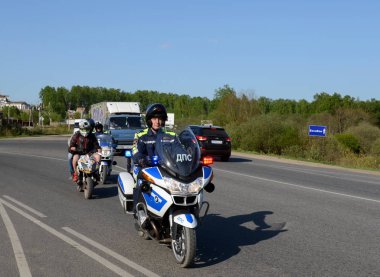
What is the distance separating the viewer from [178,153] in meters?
6.06

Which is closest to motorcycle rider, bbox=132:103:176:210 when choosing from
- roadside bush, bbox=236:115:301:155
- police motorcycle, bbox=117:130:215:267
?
police motorcycle, bbox=117:130:215:267

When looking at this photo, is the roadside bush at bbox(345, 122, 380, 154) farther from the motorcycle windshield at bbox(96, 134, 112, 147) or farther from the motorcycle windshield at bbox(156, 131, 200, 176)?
the motorcycle windshield at bbox(156, 131, 200, 176)

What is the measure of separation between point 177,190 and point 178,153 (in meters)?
0.43

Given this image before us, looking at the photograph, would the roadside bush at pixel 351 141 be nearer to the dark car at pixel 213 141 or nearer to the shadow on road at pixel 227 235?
the dark car at pixel 213 141

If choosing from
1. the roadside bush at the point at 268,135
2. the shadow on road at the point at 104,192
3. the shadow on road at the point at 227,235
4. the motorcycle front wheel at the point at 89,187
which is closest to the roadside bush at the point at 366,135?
the roadside bush at the point at 268,135

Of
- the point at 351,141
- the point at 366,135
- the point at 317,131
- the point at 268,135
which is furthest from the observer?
the point at 366,135

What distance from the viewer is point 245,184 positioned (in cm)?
1476

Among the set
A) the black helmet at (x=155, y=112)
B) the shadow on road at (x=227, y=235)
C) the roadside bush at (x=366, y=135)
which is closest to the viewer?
the shadow on road at (x=227, y=235)

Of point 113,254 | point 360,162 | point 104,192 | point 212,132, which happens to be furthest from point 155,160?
point 360,162

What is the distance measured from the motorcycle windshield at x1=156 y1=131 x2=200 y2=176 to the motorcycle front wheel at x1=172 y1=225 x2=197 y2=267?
0.65 meters

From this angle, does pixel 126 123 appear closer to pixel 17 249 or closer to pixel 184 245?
pixel 17 249

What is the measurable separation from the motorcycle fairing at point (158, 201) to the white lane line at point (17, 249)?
1.55 metres

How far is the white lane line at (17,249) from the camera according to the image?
5809 mm

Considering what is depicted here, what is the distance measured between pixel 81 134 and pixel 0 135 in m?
51.7
